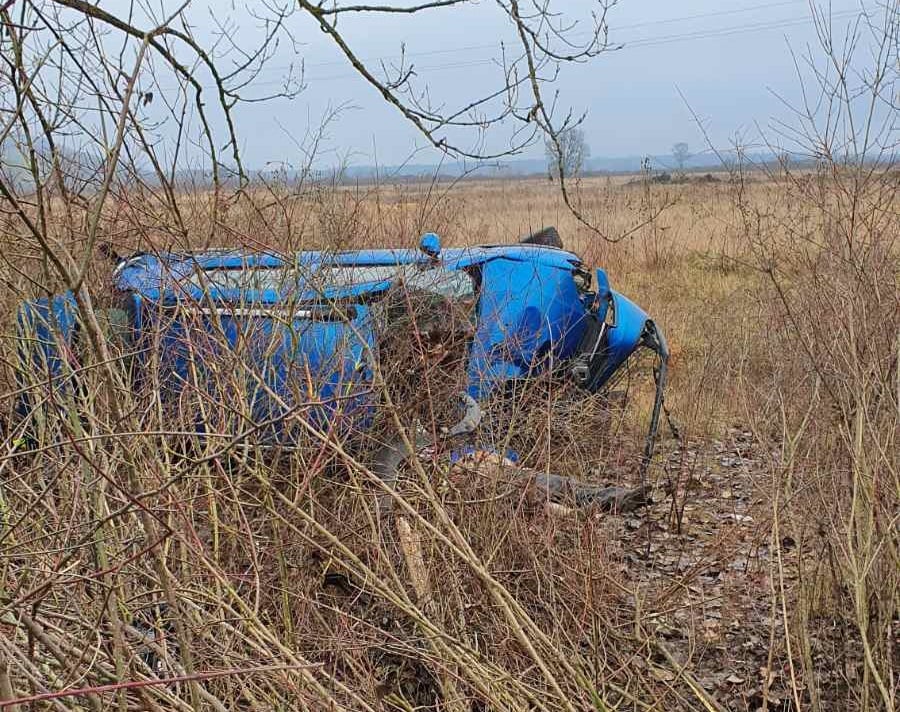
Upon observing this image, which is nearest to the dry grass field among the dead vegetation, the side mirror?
the dead vegetation

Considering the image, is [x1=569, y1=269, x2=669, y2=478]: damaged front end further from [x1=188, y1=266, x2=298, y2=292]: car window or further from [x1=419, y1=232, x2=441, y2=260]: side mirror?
[x1=188, y1=266, x2=298, y2=292]: car window

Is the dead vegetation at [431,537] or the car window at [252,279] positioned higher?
the car window at [252,279]

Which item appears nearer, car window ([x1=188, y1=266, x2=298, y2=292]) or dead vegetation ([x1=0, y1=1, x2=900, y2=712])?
dead vegetation ([x1=0, y1=1, x2=900, y2=712])

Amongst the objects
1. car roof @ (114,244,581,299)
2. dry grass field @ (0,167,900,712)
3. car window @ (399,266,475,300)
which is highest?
car roof @ (114,244,581,299)

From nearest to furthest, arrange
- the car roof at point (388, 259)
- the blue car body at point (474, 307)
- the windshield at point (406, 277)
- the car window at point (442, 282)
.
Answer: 1. the blue car body at point (474, 307)
2. the windshield at point (406, 277)
3. the car roof at point (388, 259)
4. the car window at point (442, 282)

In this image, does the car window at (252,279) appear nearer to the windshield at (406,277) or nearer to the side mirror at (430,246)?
the windshield at (406,277)

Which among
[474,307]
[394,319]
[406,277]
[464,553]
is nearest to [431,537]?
[464,553]

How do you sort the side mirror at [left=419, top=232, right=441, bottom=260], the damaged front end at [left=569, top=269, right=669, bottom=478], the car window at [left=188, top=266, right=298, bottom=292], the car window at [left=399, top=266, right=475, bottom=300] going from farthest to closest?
the damaged front end at [left=569, top=269, right=669, bottom=478] < the side mirror at [left=419, top=232, right=441, bottom=260] < the car window at [left=399, top=266, right=475, bottom=300] < the car window at [left=188, top=266, right=298, bottom=292]

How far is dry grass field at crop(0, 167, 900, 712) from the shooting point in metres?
2.46

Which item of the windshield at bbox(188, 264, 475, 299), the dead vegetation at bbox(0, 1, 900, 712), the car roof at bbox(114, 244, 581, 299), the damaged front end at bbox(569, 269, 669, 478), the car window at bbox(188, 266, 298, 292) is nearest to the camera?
the dead vegetation at bbox(0, 1, 900, 712)

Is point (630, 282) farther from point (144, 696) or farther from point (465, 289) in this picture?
point (144, 696)

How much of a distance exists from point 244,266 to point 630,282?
10159 mm

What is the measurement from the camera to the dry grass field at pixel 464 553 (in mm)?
2459

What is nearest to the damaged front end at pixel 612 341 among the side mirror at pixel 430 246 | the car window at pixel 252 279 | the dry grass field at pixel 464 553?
the dry grass field at pixel 464 553
